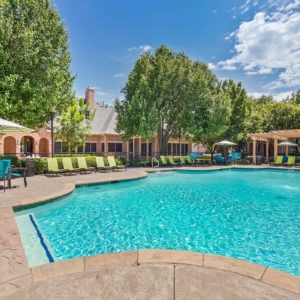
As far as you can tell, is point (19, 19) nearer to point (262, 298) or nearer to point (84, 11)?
point (84, 11)

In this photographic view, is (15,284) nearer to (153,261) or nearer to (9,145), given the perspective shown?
(153,261)

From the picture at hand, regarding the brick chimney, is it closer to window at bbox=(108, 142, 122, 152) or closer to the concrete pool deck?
window at bbox=(108, 142, 122, 152)

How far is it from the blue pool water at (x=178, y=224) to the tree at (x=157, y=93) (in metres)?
10.9

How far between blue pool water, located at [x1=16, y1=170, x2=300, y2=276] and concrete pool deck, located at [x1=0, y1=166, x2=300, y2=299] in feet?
4.38

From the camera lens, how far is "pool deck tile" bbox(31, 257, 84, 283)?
9.14 feet

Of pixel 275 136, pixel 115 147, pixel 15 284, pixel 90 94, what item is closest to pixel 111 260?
pixel 15 284

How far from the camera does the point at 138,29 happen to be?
1764 centimetres

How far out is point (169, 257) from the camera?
321cm

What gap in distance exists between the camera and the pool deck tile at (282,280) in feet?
8.26

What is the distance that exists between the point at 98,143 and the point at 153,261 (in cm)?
2408

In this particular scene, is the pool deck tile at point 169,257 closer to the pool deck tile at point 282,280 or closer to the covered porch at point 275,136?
the pool deck tile at point 282,280

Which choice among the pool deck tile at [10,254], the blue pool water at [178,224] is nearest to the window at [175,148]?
the blue pool water at [178,224]

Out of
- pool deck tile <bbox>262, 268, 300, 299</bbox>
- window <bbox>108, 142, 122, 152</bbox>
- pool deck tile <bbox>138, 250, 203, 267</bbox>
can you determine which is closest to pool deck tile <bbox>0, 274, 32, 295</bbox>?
pool deck tile <bbox>138, 250, 203, 267</bbox>

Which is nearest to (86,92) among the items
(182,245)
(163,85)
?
(163,85)
